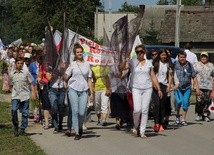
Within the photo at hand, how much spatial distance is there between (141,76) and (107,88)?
4.44ft

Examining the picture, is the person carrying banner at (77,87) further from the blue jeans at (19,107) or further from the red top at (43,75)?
the red top at (43,75)

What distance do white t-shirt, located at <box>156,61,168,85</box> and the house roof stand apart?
38136 millimetres

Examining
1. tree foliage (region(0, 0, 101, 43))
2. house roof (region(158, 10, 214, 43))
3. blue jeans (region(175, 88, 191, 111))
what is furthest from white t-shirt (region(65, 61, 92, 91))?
tree foliage (region(0, 0, 101, 43))

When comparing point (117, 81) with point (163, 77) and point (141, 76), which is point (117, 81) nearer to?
point (141, 76)

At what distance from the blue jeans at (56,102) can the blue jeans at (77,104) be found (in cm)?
100

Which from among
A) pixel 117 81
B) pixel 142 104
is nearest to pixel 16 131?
pixel 117 81

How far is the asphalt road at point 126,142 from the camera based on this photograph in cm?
1117

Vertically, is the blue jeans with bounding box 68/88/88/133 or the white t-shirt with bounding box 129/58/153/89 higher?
the white t-shirt with bounding box 129/58/153/89

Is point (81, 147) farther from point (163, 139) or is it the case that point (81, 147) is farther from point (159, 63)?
point (159, 63)

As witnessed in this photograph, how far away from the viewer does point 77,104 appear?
41.2 feet

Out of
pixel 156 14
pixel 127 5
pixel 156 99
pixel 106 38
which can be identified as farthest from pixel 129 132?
pixel 127 5

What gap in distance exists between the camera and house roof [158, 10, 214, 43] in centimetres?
5256

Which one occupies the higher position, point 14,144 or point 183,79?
point 183,79

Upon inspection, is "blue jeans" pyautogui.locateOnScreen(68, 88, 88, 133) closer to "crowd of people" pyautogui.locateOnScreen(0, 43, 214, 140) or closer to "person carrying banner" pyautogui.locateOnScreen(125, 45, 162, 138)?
"crowd of people" pyautogui.locateOnScreen(0, 43, 214, 140)
